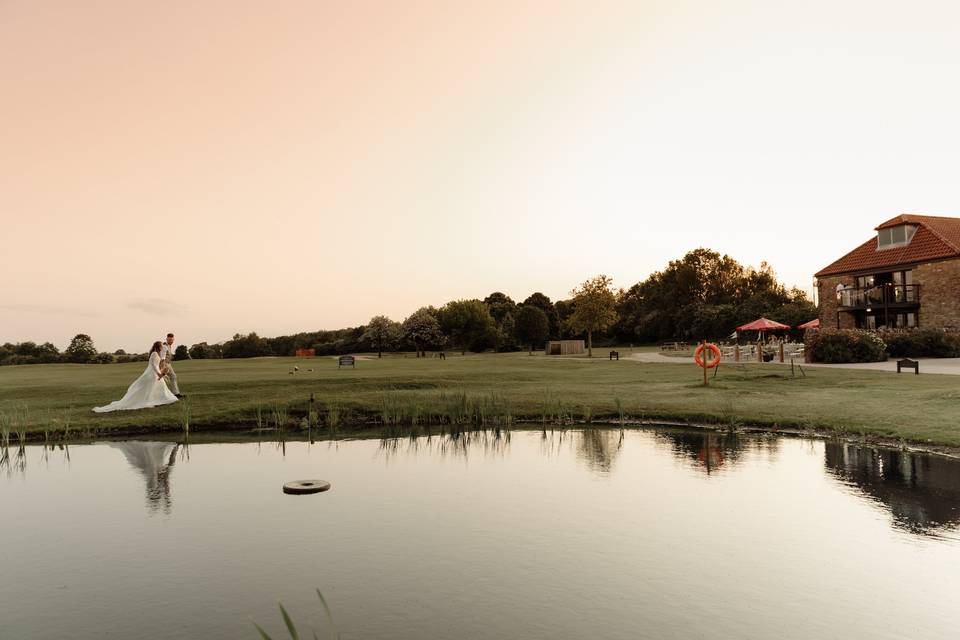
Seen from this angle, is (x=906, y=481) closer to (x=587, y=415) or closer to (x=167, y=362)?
(x=587, y=415)

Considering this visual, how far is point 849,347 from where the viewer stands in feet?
118

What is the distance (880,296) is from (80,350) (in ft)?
207

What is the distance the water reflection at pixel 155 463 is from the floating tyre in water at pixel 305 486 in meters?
1.84

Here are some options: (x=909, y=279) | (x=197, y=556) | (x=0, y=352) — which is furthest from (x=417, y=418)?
(x=0, y=352)

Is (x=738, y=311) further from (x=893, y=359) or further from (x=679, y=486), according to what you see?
(x=679, y=486)

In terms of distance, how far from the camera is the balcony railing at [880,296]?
43.1 m

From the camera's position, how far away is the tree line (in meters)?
60.3

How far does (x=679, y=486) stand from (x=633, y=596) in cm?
493

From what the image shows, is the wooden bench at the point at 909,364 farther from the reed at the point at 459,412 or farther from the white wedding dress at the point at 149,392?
the white wedding dress at the point at 149,392

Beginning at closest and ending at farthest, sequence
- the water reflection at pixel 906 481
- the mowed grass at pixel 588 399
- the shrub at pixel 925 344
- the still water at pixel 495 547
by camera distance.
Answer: the still water at pixel 495 547 < the water reflection at pixel 906 481 < the mowed grass at pixel 588 399 < the shrub at pixel 925 344

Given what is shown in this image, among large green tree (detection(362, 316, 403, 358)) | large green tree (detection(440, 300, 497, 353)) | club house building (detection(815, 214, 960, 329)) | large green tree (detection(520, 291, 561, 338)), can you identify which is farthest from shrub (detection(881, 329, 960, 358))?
large green tree (detection(520, 291, 561, 338))

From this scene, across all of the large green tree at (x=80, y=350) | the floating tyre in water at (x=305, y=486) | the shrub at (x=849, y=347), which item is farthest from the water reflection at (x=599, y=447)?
the large green tree at (x=80, y=350)

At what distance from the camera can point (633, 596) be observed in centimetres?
646

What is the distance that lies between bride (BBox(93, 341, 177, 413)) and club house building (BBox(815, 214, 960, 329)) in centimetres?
4344
